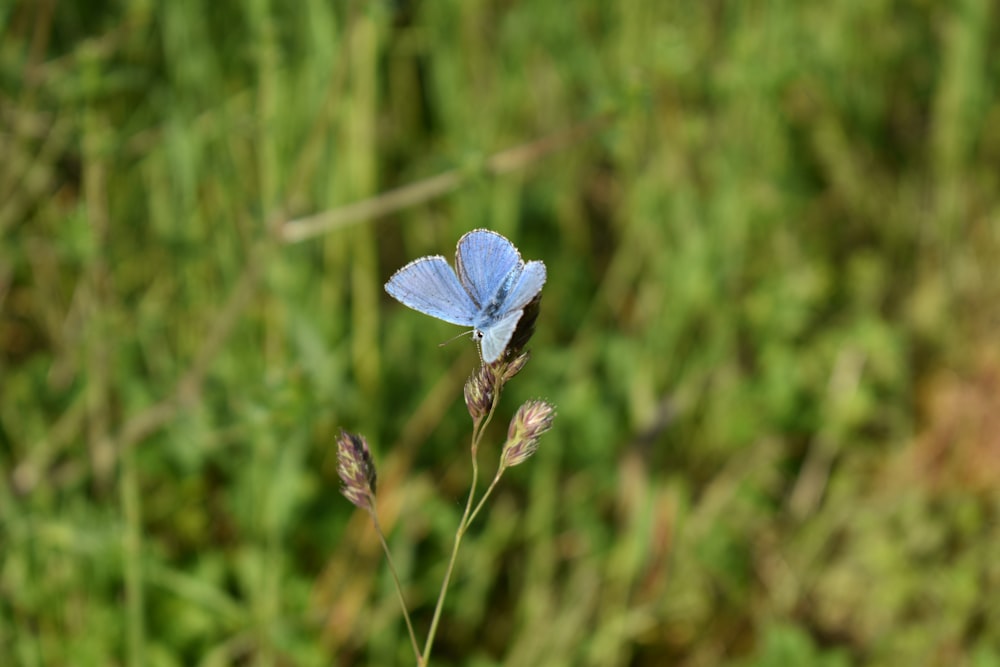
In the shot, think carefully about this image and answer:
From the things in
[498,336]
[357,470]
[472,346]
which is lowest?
[472,346]

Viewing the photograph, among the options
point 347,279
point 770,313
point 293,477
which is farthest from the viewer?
point 770,313

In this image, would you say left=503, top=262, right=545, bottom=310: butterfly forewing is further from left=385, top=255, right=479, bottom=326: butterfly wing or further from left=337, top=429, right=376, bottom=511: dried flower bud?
left=337, top=429, right=376, bottom=511: dried flower bud

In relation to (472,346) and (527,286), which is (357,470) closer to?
(527,286)

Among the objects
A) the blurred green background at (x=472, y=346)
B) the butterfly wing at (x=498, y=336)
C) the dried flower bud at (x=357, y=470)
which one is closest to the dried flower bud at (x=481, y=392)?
the butterfly wing at (x=498, y=336)

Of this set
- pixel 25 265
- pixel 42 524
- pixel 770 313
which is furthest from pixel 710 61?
pixel 42 524

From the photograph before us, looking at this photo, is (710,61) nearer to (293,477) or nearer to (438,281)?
(293,477)

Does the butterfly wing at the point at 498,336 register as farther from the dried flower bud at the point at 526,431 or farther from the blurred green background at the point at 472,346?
the blurred green background at the point at 472,346

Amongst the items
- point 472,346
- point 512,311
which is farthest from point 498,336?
point 472,346
